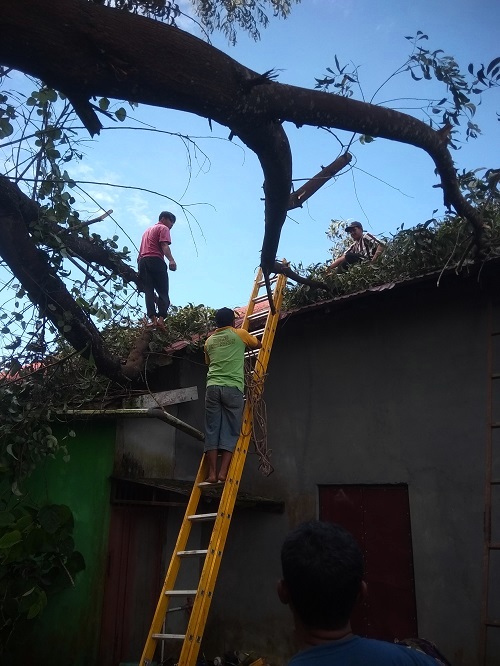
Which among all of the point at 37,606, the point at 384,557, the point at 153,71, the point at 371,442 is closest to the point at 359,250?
the point at 371,442

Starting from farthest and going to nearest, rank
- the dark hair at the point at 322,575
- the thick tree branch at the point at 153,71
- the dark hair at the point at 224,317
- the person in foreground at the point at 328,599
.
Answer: the dark hair at the point at 224,317 < the thick tree branch at the point at 153,71 < the dark hair at the point at 322,575 < the person in foreground at the point at 328,599

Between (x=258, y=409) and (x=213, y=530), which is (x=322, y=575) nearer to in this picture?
(x=213, y=530)

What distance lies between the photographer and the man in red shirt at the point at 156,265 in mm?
7996

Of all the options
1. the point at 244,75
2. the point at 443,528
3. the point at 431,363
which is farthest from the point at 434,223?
the point at 244,75

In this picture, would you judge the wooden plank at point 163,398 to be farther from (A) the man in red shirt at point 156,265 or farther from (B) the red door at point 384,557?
(B) the red door at point 384,557

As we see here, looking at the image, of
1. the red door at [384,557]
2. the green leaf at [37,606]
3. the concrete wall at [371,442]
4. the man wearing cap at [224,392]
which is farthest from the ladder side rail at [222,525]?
the green leaf at [37,606]

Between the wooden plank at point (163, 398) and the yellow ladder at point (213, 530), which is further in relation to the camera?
the wooden plank at point (163, 398)

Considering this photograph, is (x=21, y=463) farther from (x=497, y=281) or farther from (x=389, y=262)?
(x=497, y=281)

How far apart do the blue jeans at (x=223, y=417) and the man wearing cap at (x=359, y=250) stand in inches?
78.3

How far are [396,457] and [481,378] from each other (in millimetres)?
1074

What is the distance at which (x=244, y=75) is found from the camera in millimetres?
3344

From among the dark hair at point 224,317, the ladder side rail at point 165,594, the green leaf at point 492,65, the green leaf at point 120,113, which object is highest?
the green leaf at point 492,65

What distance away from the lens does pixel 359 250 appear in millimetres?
8211

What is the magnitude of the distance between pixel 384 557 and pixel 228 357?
7.49 feet
